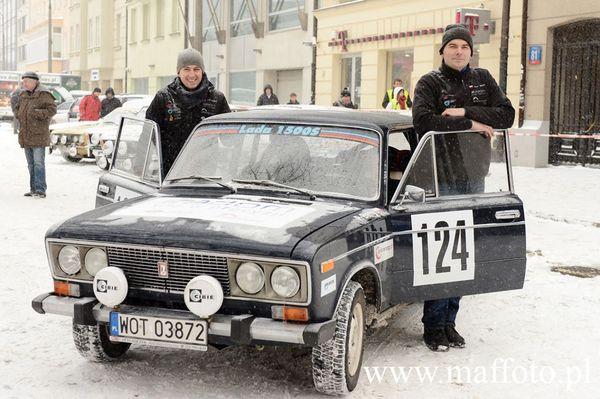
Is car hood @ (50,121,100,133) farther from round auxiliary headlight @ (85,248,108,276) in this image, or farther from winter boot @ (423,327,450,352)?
round auxiliary headlight @ (85,248,108,276)

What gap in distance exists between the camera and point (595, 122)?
61.5 ft

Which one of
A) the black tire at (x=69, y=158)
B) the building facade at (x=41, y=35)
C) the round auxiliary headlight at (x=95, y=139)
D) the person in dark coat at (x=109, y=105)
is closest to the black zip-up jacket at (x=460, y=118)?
the round auxiliary headlight at (x=95, y=139)

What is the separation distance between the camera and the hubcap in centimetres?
462

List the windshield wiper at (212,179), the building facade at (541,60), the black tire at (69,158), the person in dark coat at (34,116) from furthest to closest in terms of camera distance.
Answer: the black tire at (69,158) → the building facade at (541,60) → the person in dark coat at (34,116) → the windshield wiper at (212,179)

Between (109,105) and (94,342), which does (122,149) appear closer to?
(94,342)

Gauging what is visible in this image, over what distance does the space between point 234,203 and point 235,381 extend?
98 cm

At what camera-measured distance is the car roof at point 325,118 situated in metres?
5.53

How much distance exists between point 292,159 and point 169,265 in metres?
1.23

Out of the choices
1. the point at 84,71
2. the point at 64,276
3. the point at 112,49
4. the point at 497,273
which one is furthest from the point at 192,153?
the point at 84,71

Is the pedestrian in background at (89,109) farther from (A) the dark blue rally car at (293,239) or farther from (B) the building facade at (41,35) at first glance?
(B) the building facade at (41,35)

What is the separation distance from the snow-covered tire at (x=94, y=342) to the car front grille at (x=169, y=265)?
0.50 metres

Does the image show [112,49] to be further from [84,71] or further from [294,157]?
[294,157]

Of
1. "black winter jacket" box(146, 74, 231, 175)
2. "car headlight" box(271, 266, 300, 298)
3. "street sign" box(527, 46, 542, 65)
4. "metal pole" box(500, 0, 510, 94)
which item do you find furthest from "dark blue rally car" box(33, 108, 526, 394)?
"metal pole" box(500, 0, 510, 94)

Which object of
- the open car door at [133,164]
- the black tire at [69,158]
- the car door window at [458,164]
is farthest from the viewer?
the black tire at [69,158]
